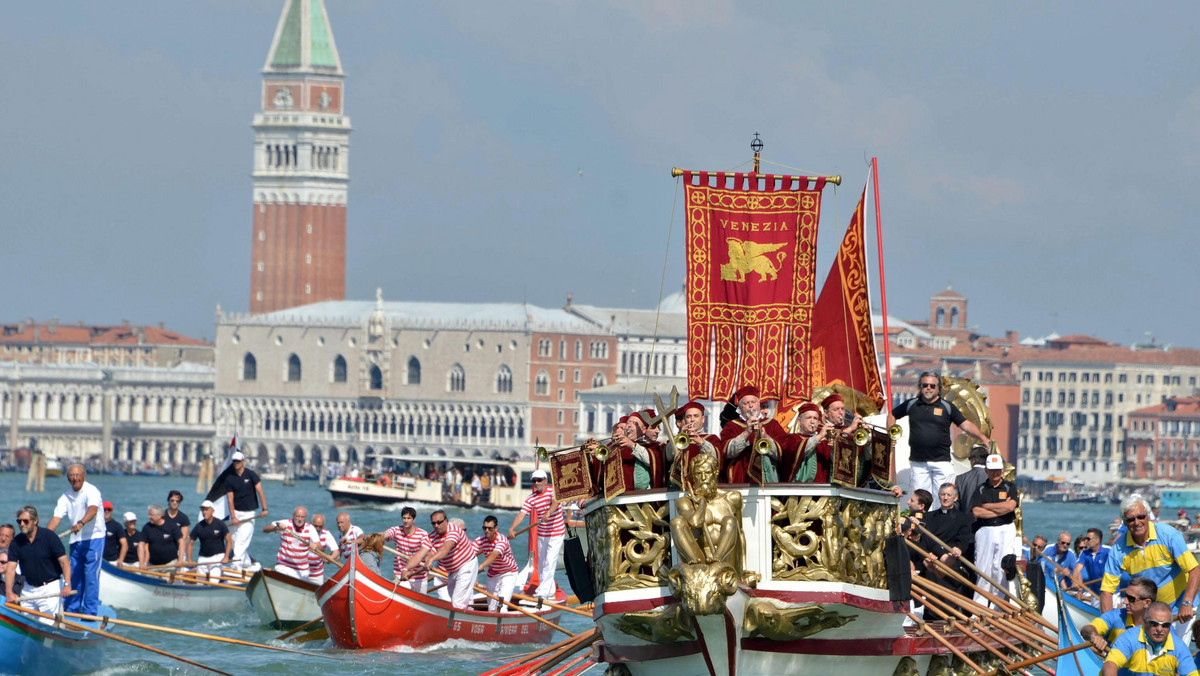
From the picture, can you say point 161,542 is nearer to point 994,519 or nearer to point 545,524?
point 545,524

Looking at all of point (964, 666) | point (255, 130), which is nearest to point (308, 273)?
point (255, 130)

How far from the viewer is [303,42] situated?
387ft

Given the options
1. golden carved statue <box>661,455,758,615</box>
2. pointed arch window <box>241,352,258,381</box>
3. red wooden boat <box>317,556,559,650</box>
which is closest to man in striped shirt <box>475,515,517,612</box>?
red wooden boat <box>317,556,559,650</box>

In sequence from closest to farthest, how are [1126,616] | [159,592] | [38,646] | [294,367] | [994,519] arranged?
1. [1126,616]
2. [994,519]
3. [38,646]
4. [159,592]
5. [294,367]

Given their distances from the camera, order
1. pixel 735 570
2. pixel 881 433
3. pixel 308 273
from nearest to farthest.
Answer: pixel 735 570
pixel 881 433
pixel 308 273

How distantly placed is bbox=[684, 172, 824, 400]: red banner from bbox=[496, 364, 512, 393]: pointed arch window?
96.7 m

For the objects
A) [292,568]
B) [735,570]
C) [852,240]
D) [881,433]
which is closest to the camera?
[735,570]

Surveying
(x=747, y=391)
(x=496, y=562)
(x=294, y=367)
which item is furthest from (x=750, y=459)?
(x=294, y=367)

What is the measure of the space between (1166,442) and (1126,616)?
10306 cm

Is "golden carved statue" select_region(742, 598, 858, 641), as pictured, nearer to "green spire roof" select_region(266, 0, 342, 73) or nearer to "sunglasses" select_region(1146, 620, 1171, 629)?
"sunglasses" select_region(1146, 620, 1171, 629)

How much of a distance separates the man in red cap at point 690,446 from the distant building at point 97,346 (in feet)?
384

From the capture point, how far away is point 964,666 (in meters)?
13.0

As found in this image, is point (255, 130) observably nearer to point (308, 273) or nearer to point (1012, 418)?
point (308, 273)

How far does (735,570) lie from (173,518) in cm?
1073
